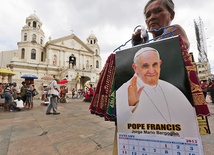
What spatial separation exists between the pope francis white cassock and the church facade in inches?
801

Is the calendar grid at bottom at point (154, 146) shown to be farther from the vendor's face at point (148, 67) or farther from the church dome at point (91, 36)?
the church dome at point (91, 36)

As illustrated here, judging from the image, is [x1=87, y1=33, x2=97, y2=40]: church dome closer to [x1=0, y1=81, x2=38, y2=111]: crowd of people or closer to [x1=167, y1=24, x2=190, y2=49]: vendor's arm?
[x1=0, y1=81, x2=38, y2=111]: crowd of people

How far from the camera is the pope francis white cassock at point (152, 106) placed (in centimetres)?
56

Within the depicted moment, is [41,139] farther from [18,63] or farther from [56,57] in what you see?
[56,57]

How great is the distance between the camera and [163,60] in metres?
0.65

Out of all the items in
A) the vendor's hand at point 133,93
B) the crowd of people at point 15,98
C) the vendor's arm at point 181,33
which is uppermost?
the vendor's arm at point 181,33

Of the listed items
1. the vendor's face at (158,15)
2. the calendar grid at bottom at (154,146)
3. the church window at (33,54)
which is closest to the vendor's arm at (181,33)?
the vendor's face at (158,15)

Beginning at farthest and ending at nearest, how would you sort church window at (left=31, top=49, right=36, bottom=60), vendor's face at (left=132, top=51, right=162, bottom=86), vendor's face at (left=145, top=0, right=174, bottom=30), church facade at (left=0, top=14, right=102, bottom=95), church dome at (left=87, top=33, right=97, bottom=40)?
church dome at (left=87, top=33, right=97, bottom=40)
church window at (left=31, top=49, right=36, bottom=60)
church facade at (left=0, top=14, right=102, bottom=95)
vendor's face at (left=145, top=0, right=174, bottom=30)
vendor's face at (left=132, top=51, right=162, bottom=86)

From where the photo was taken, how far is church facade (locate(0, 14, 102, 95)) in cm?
2245

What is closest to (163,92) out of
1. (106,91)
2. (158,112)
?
(158,112)

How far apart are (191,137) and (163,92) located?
0.72 ft

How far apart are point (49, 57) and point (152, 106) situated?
28.8 metres

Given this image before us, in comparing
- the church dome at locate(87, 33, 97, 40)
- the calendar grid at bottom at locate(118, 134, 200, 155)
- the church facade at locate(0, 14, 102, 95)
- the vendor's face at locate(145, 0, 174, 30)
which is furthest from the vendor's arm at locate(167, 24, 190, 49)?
the church dome at locate(87, 33, 97, 40)

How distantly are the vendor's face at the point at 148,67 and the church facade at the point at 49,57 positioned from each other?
20.4 m
